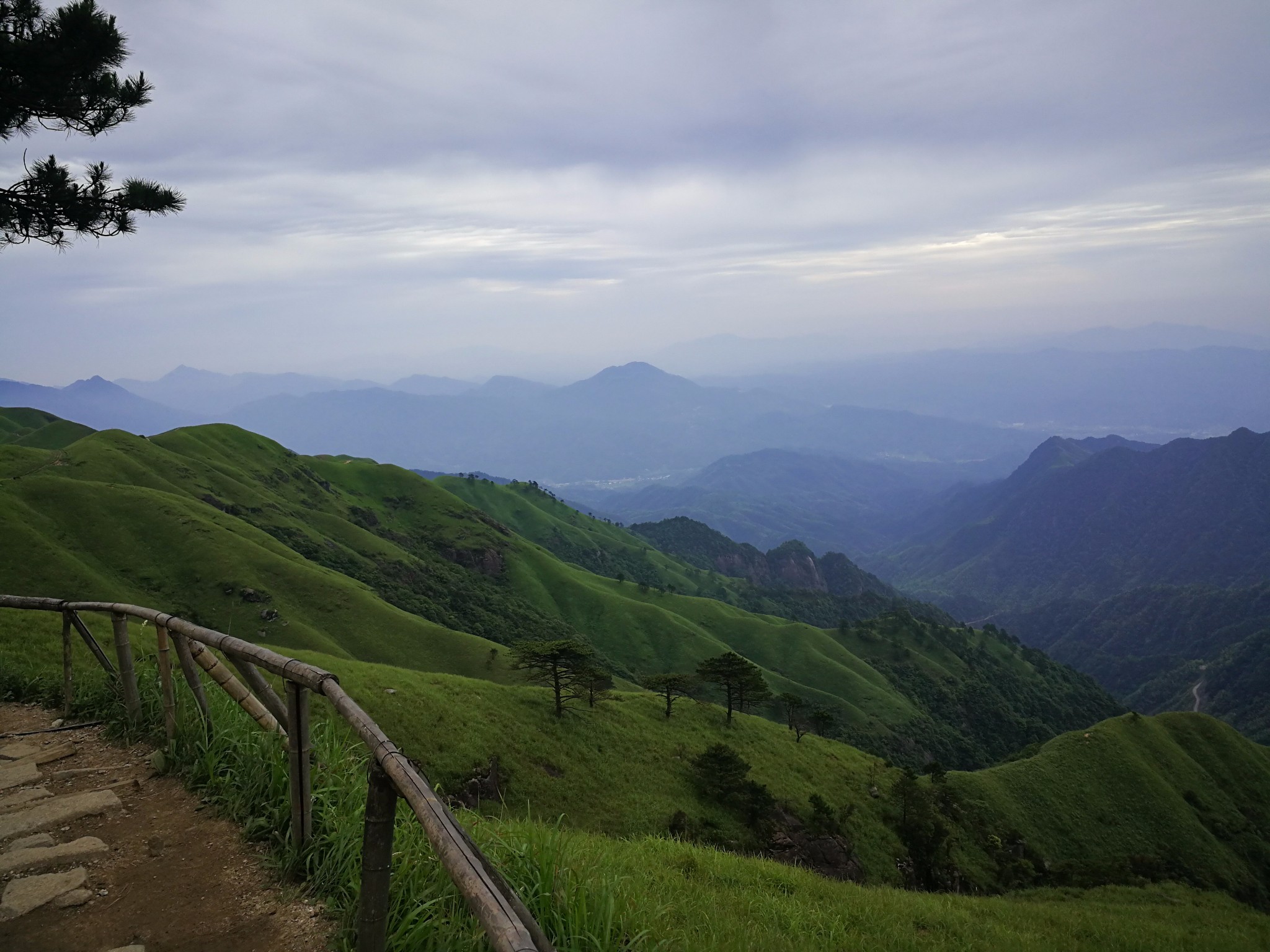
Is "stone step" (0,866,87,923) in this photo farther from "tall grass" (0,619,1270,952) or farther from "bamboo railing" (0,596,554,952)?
"bamboo railing" (0,596,554,952)

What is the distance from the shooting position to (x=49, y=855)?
6.35 meters

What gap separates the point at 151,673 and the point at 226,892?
19.9 feet

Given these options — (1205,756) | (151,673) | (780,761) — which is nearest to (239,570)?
(780,761)

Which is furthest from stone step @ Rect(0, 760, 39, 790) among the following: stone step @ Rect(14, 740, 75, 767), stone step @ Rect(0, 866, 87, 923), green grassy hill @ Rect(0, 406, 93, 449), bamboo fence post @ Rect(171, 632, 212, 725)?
green grassy hill @ Rect(0, 406, 93, 449)

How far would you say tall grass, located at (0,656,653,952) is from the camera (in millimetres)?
5023

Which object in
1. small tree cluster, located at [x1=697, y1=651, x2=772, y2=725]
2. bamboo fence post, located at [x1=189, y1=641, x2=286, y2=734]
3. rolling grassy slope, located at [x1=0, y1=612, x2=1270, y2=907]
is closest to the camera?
bamboo fence post, located at [x1=189, y1=641, x2=286, y2=734]

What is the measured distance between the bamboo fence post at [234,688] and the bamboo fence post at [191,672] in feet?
0.25

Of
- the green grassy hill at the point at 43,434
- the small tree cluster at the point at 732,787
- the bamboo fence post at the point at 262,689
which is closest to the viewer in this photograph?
the bamboo fence post at the point at 262,689

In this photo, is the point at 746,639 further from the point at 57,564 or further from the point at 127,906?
the point at 127,906

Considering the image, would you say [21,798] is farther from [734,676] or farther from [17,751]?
[734,676]

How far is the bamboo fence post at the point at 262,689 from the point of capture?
22.4 feet

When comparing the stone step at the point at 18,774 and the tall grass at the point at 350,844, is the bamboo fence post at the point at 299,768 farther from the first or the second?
the stone step at the point at 18,774

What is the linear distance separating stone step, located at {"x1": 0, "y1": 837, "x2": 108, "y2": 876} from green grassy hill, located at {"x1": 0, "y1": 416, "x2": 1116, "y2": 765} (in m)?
61.7

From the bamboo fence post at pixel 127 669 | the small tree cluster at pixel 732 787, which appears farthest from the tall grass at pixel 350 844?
the small tree cluster at pixel 732 787
